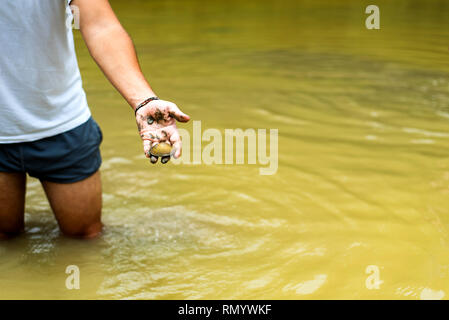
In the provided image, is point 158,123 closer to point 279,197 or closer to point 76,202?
point 76,202

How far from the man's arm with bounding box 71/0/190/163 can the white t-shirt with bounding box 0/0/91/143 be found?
0.14 metres

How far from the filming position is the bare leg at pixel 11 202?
83.3 inches

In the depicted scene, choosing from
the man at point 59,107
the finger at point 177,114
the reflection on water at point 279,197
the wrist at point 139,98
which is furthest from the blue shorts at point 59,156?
the finger at point 177,114

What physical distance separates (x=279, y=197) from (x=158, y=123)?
130cm

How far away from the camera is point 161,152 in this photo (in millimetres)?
1569

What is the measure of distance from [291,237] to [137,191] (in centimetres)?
94

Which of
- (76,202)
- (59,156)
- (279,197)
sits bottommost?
(279,197)

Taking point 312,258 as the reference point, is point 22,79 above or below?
above

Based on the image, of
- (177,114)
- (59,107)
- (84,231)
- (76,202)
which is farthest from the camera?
(84,231)

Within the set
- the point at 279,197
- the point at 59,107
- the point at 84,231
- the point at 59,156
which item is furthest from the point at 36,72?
the point at 279,197

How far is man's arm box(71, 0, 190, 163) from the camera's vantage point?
1.58 m

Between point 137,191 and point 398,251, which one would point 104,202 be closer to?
point 137,191

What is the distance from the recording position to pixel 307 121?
3.79 meters
